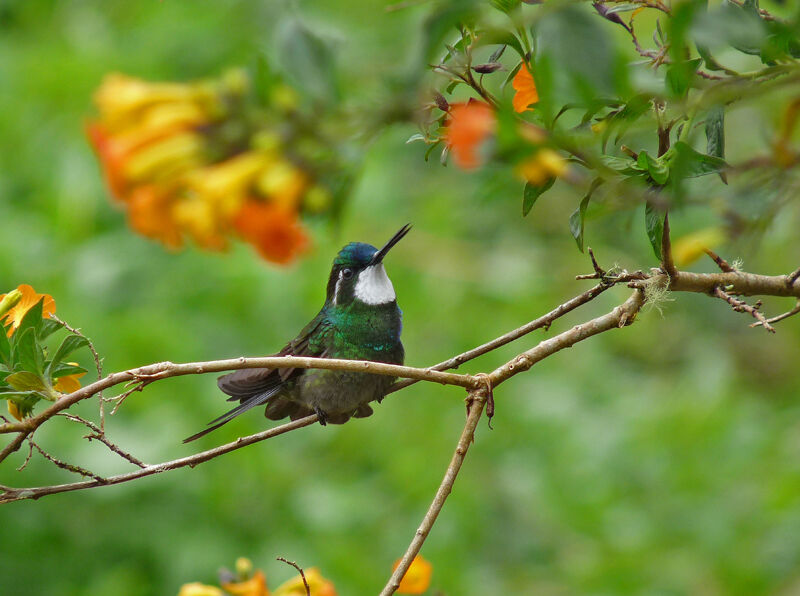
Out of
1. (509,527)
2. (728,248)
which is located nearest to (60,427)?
(509,527)

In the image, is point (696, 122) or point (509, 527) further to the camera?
point (509, 527)

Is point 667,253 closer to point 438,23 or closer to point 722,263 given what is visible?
point 722,263

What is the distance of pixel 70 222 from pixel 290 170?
383 cm

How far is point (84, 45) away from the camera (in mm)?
6145

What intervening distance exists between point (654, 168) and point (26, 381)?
967 millimetres

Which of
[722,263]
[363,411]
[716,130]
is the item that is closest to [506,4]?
[716,130]

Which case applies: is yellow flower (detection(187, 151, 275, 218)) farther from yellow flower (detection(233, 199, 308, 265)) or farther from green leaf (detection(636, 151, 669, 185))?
green leaf (detection(636, 151, 669, 185))

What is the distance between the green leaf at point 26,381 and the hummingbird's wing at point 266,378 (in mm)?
687

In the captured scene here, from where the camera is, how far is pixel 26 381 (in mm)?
1464

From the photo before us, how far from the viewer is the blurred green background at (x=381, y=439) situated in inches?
149

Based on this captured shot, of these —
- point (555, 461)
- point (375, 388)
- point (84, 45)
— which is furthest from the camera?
point (84, 45)

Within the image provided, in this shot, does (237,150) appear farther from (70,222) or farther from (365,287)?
(70,222)

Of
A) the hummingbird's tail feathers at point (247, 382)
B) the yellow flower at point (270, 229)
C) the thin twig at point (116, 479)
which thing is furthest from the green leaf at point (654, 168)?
the hummingbird's tail feathers at point (247, 382)

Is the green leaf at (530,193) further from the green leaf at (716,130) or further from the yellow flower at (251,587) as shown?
the yellow flower at (251,587)
